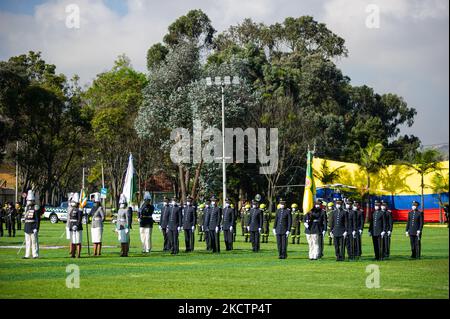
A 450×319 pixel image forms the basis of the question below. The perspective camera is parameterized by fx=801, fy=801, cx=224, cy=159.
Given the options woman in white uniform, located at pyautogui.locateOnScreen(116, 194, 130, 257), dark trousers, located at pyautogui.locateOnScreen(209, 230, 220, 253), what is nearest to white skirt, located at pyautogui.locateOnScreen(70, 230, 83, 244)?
woman in white uniform, located at pyautogui.locateOnScreen(116, 194, 130, 257)

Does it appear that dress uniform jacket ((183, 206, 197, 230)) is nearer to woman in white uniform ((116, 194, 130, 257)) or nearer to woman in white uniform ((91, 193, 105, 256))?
woman in white uniform ((116, 194, 130, 257))

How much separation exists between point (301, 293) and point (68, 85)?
56.0 m

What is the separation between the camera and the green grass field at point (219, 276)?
16391mm

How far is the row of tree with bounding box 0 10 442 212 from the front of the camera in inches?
2414

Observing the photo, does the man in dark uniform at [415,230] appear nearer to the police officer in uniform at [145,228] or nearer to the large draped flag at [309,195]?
the large draped flag at [309,195]

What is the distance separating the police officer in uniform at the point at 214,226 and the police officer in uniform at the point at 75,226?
199 inches

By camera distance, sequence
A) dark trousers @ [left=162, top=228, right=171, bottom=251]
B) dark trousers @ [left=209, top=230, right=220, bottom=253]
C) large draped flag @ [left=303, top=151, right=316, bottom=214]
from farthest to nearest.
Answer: dark trousers @ [left=162, top=228, right=171, bottom=251], dark trousers @ [left=209, top=230, right=220, bottom=253], large draped flag @ [left=303, top=151, right=316, bottom=214]

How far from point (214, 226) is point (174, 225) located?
151cm

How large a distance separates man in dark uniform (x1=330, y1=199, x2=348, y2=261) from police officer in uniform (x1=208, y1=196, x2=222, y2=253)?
15.9ft

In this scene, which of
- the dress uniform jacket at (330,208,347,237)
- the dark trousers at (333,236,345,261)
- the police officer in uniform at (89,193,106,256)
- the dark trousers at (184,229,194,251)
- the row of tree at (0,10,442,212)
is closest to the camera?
the dark trousers at (333,236,345,261)

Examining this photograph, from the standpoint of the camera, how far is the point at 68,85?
69.5m

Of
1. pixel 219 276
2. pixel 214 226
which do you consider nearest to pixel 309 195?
pixel 214 226

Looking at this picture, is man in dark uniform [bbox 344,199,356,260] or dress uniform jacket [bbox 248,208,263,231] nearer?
man in dark uniform [bbox 344,199,356,260]

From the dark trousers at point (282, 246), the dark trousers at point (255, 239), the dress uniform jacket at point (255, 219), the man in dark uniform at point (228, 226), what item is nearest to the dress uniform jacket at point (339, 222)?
the dark trousers at point (282, 246)
